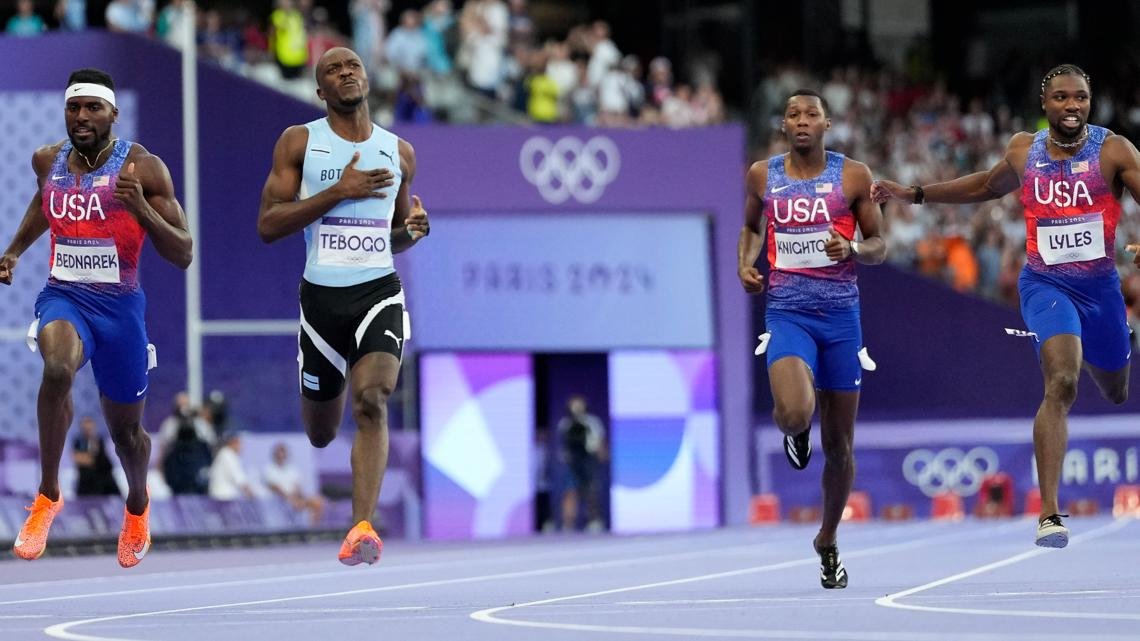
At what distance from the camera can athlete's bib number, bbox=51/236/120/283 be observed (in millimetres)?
9609

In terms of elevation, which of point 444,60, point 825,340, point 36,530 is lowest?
point 36,530

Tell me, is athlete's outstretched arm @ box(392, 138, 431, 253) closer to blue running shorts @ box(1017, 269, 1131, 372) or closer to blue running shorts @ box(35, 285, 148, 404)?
blue running shorts @ box(35, 285, 148, 404)

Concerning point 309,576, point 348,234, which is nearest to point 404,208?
point 348,234

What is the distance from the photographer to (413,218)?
9211 millimetres

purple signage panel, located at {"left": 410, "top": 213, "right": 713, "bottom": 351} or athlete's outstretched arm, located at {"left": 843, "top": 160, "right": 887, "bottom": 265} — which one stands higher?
purple signage panel, located at {"left": 410, "top": 213, "right": 713, "bottom": 351}

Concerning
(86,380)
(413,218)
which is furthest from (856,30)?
(413,218)

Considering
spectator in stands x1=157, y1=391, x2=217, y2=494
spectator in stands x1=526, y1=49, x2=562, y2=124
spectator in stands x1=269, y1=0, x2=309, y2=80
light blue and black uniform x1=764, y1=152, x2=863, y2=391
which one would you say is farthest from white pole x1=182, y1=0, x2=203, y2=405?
light blue and black uniform x1=764, y1=152, x2=863, y2=391

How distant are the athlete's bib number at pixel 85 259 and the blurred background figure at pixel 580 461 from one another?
14.9 meters

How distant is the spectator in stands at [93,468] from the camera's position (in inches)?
771

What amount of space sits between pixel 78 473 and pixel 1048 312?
12475 mm

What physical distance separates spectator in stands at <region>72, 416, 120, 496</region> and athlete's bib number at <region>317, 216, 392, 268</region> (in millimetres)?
10924

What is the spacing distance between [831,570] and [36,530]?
3928 mm

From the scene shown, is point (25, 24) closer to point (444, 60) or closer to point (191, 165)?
point (191, 165)

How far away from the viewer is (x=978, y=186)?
10383 mm
